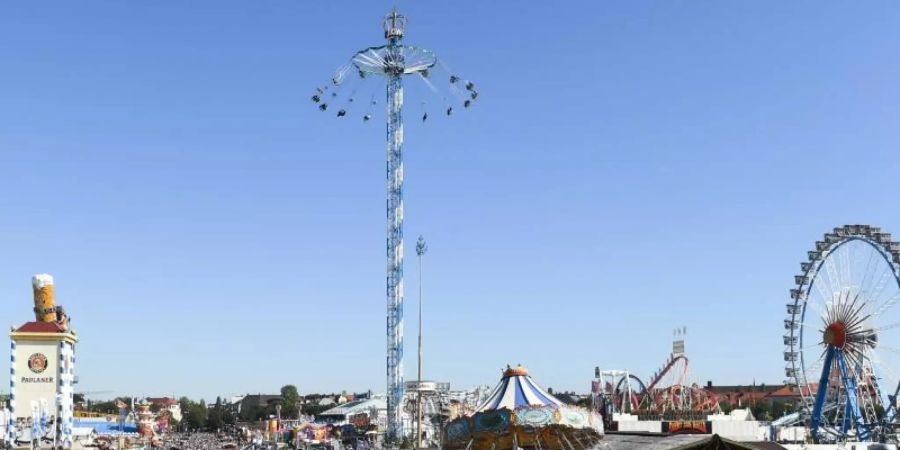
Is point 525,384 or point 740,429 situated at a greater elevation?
point 525,384

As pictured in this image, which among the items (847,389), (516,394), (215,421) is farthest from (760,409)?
(516,394)

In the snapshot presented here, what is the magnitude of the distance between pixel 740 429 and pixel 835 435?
10606 mm

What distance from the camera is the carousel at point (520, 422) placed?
36438 mm

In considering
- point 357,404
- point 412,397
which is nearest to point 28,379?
point 412,397

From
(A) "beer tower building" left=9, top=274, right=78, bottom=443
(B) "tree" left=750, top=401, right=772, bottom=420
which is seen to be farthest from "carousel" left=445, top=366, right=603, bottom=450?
(B) "tree" left=750, top=401, right=772, bottom=420

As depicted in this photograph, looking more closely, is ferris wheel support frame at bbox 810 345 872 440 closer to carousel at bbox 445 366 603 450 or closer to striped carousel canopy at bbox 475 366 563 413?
carousel at bbox 445 366 603 450

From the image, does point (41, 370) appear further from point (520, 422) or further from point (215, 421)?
point (215, 421)

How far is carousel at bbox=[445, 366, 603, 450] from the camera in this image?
36438 millimetres

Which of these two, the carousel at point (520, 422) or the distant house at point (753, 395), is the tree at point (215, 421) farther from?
the carousel at point (520, 422)

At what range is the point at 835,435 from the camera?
256 feet

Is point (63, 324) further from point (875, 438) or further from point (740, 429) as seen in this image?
point (875, 438)

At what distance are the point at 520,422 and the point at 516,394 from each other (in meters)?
1.78

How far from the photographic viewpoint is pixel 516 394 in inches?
1496

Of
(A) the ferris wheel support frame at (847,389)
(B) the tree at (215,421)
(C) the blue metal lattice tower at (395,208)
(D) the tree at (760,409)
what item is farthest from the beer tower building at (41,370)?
(B) the tree at (215,421)
